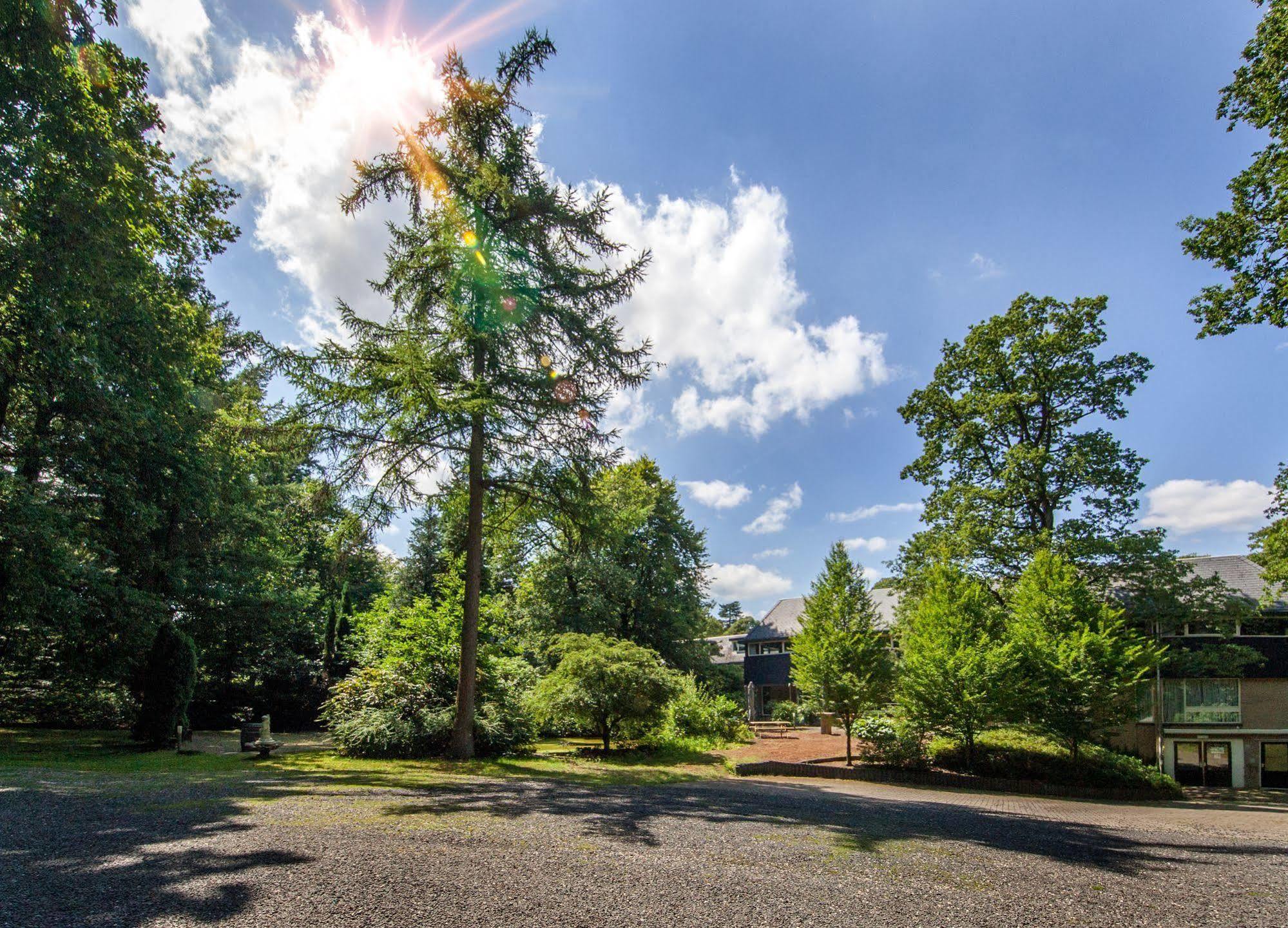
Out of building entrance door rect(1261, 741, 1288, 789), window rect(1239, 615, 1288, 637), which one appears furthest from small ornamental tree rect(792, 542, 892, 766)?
building entrance door rect(1261, 741, 1288, 789)

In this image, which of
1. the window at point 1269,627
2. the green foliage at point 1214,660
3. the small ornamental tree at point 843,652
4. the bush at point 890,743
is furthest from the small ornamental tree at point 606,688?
the window at point 1269,627

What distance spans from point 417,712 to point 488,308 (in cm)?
943

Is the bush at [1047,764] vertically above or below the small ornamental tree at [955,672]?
below

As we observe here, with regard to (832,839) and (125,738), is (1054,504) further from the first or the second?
(125,738)

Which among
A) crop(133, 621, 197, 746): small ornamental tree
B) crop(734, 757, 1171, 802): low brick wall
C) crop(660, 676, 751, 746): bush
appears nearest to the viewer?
crop(133, 621, 197, 746): small ornamental tree

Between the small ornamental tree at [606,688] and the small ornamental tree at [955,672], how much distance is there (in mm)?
6513

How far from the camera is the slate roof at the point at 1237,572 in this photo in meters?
27.4

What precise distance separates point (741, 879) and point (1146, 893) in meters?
3.46

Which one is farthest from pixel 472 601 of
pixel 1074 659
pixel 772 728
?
pixel 772 728

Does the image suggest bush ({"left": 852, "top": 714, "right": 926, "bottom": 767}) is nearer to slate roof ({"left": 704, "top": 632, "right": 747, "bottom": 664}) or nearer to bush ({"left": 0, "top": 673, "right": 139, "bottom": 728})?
bush ({"left": 0, "top": 673, "right": 139, "bottom": 728})

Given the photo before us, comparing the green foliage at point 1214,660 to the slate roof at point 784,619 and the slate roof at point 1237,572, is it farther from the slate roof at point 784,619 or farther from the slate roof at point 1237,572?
the slate roof at point 784,619

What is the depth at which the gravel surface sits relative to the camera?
443 centimetres

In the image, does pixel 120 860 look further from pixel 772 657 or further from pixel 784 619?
pixel 784 619

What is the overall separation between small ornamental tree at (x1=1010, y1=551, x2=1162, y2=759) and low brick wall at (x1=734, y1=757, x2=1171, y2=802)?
1.13m
